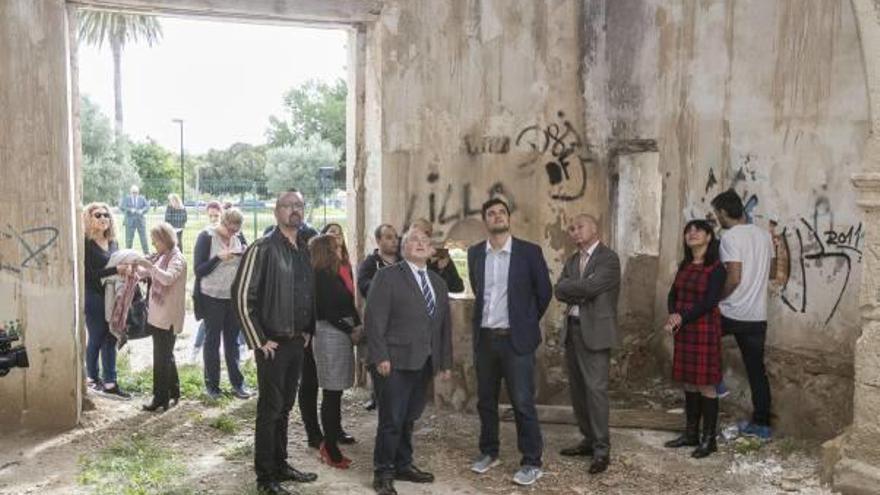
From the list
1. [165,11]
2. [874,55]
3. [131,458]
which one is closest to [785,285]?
[874,55]

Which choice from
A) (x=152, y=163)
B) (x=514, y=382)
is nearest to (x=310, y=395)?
(x=514, y=382)

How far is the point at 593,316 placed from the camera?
5582 mm

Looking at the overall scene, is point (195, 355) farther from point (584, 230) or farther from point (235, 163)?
point (235, 163)

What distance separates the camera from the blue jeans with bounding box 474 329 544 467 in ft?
17.8

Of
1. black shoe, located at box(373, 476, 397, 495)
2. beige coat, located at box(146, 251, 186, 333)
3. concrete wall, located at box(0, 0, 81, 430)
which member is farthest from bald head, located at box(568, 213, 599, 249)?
concrete wall, located at box(0, 0, 81, 430)

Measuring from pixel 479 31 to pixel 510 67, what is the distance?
439 millimetres

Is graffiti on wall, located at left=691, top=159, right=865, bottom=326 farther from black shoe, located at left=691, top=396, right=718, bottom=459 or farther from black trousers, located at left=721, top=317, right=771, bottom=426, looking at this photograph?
black shoe, located at left=691, top=396, right=718, bottom=459

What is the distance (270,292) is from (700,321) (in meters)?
3.11

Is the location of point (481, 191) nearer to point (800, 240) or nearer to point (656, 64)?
point (656, 64)

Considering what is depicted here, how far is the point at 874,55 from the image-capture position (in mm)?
4852

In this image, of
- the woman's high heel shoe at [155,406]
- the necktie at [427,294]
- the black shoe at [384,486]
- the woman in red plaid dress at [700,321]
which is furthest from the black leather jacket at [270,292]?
the woman in red plaid dress at [700,321]

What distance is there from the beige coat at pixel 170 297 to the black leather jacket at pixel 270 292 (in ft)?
7.49

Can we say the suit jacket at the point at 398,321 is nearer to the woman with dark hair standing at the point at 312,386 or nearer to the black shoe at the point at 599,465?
the woman with dark hair standing at the point at 312,386

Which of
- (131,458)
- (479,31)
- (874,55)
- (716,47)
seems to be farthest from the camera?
(479,31)
